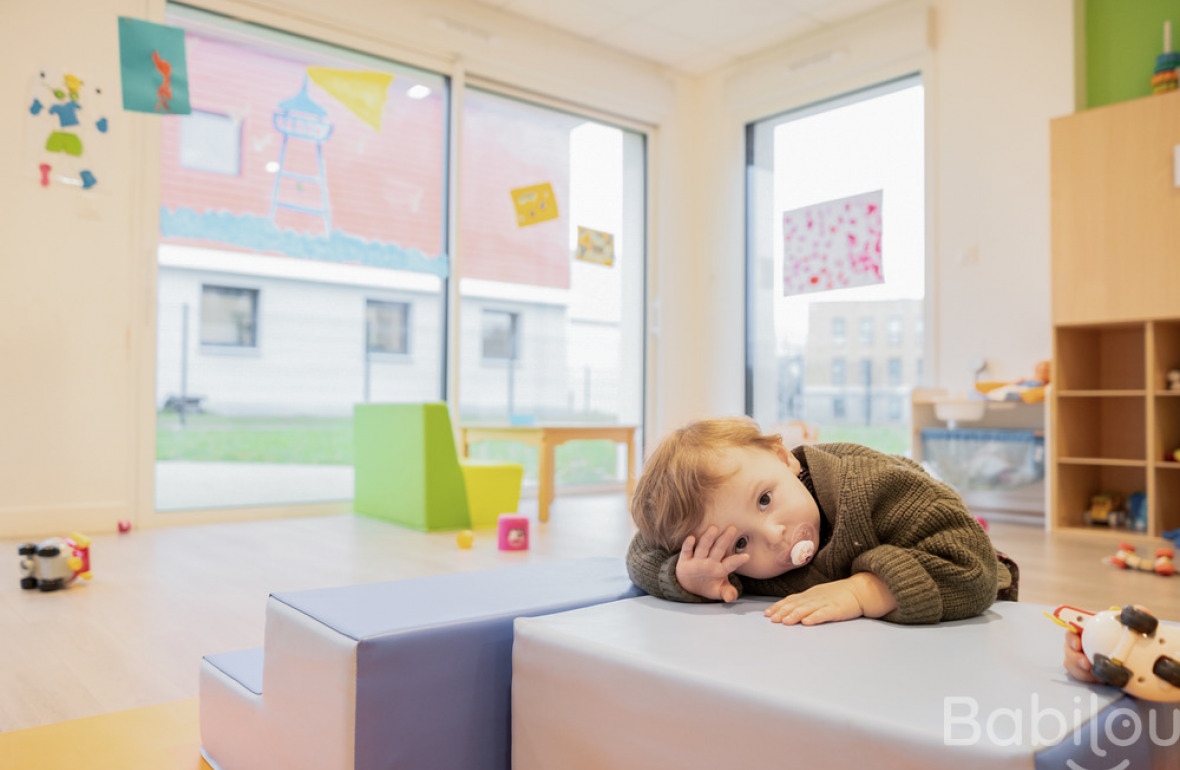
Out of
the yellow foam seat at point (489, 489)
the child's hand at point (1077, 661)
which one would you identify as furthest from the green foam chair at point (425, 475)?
the child's hand at point (1077, 661)

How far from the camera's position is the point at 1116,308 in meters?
3.48

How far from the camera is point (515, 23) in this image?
4766 mm

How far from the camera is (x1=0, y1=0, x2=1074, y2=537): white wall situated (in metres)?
3.38

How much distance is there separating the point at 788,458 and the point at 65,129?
3532mm

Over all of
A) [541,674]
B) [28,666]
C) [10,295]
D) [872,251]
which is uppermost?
[872,251]

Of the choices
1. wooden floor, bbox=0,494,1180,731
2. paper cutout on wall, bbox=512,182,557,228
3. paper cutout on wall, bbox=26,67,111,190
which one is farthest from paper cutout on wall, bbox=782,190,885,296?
paper cutout on wall, bbox=26,67,111,190

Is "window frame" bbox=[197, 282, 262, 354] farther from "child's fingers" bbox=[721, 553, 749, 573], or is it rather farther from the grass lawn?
"child's fingers" bbox=[721, 553, 749, 573]

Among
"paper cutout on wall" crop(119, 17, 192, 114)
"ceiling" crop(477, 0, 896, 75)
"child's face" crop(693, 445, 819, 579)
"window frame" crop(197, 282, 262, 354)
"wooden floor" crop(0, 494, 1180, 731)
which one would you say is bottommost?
"wooden floor" crop(0, 494, 1180, 731)

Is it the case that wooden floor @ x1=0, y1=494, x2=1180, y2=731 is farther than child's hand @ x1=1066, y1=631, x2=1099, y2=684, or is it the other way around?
wooden floor @ x1=0, y1=494, x2=1180, y2=731

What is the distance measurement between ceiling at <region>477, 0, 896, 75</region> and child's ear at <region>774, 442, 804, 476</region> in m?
3.98

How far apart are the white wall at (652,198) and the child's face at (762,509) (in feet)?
10.8

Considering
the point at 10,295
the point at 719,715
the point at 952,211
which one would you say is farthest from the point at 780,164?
the point at 719,715

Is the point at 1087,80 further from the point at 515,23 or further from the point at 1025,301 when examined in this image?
the point at 515,23

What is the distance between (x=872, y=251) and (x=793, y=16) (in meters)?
1.38
